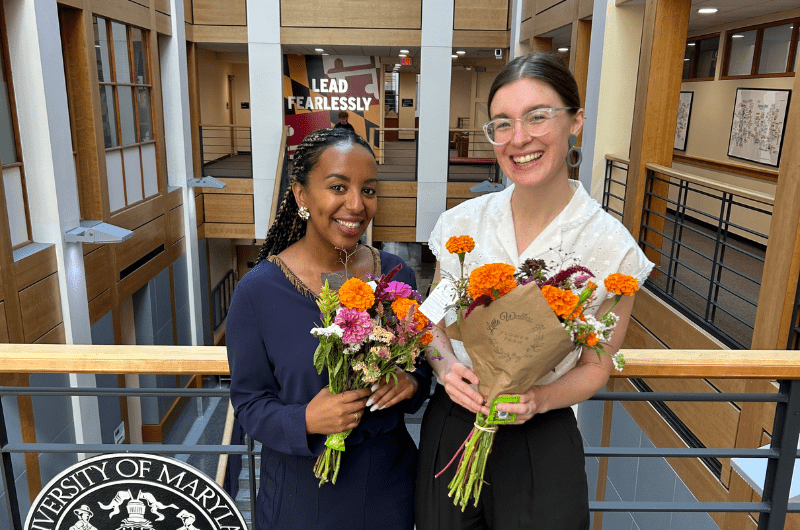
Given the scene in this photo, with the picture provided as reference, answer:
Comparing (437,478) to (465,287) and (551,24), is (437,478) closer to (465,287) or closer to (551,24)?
(465,287)

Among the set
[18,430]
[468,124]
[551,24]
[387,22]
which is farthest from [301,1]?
[468,124]

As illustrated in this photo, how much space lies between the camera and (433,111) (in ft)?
37.4

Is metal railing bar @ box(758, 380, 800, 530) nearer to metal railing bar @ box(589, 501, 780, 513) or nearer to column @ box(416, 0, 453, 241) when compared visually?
metal railing bar @ box(589, 501, 780, 513)

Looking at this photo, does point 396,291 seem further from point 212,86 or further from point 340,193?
point 212,86

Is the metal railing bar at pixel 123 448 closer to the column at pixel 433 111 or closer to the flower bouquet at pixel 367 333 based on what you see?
the flower bouquet at pixel 367 333

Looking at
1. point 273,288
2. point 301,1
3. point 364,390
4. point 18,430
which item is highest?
point 301,1

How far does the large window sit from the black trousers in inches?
315

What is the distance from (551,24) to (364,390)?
849cm

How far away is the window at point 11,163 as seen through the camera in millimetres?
5922

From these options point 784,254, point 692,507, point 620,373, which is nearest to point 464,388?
point 620,373

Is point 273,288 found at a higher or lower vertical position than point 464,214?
lower

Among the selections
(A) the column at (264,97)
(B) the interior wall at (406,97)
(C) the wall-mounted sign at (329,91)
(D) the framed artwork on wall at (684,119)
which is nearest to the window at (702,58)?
(D) the framed artwork on wall at (684,119)

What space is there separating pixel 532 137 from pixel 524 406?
580mm

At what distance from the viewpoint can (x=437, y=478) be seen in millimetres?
1418
